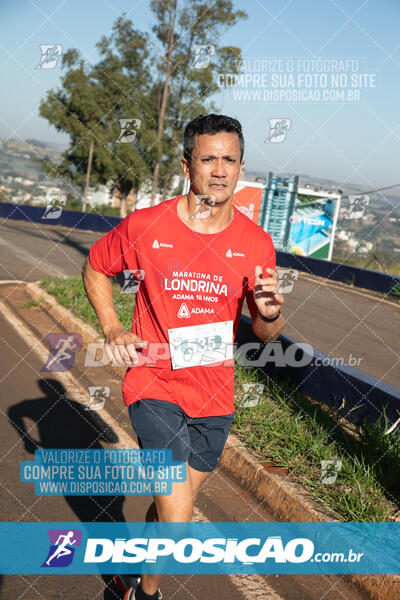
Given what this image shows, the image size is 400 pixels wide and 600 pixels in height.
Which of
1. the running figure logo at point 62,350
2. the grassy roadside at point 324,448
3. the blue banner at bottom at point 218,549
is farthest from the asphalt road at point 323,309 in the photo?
the blue banner at bottom at point 218,549

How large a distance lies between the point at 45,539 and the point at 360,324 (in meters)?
11.5

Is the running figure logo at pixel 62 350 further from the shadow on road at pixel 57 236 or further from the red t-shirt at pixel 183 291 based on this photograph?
the shadow on road at pixel 57 236

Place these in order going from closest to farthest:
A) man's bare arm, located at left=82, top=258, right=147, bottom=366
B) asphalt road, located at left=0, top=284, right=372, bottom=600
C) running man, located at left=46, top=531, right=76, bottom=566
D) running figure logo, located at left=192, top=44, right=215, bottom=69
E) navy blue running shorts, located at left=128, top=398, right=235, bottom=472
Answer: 1. man's bare arm, located at left=82, top=258, right=147, bottom=366
2. navy blue running shorts, located at left=128, top=398, right=235, bottom=472
3. asphalt road, located at left=0, top=284, right=372, bottom=600
4. running man, located at left=46, top=531, right=76, bottom=566
5. running figure logo, located at left=192, top=44, right=215, bottom=69

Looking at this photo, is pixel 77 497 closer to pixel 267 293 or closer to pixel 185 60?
pixel 267 293

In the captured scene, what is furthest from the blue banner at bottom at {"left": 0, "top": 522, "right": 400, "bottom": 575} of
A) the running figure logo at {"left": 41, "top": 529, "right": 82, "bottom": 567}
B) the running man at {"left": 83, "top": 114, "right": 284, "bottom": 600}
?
the running man at {"left": 83, "top": 114, "right": 284, "bottom": 600}

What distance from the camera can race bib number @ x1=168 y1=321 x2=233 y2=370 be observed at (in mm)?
2967

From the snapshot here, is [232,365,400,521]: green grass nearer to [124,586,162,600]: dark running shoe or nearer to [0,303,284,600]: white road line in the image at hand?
[0,303,284,600]: white road line

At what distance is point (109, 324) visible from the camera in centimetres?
309

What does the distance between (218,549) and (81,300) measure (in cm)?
734

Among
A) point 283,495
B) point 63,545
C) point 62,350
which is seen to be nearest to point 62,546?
point 63,545

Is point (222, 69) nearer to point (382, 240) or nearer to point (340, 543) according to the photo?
point (382, 240)

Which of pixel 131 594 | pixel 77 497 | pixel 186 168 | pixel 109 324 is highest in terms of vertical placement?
pixel 186 168

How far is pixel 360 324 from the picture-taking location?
14430mm

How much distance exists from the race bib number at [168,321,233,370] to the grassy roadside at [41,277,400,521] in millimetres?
1652
